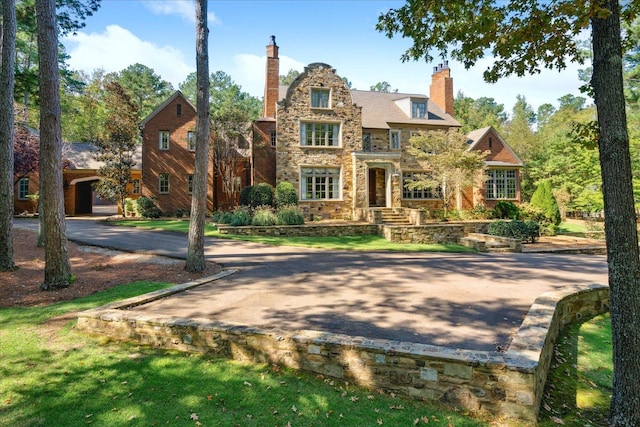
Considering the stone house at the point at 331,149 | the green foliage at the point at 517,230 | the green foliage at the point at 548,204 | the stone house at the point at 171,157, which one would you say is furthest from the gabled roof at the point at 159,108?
the green foliage at the point at 548,204

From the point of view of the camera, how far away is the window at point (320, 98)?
23.3m

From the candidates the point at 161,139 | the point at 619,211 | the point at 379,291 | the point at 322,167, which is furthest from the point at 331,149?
the point at 619,211

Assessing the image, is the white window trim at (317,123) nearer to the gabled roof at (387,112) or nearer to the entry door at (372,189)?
the gabled roof at (387,112)

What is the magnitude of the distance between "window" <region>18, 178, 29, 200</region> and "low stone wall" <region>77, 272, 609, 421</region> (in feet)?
86.3

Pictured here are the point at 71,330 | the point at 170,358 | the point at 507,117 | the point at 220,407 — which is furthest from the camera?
the point at 507,117

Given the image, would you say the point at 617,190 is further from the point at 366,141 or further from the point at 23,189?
the point at 23,189

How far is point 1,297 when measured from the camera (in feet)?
25.9

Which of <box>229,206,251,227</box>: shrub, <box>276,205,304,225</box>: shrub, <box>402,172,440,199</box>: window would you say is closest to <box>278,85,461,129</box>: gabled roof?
<box>402,172,440,199</box>: window

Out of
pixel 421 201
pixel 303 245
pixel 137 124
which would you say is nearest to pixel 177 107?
pixel 137 124

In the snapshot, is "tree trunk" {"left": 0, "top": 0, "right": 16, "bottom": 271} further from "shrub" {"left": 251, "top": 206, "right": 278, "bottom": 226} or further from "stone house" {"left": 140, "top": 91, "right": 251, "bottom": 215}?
"stone house" {"left": 140, "top": 91, "right": 251, "bottom": 215}

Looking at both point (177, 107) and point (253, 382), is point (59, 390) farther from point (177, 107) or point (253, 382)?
point (177, 107)

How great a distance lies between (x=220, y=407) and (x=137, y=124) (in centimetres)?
2498

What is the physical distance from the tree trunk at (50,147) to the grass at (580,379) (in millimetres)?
9872

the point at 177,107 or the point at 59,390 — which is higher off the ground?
the point at 177,107
